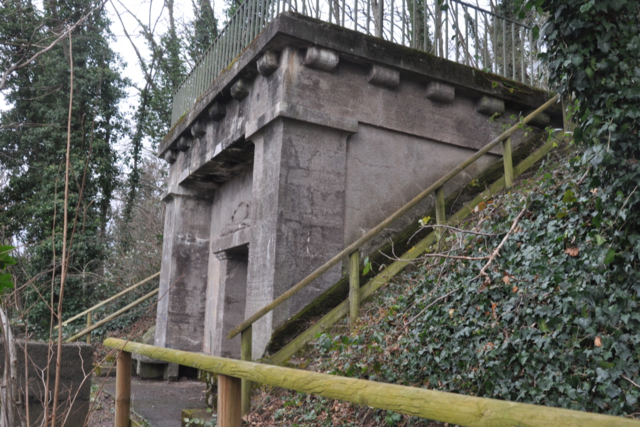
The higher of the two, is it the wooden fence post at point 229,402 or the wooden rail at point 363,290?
the wooden rail at point 363,290

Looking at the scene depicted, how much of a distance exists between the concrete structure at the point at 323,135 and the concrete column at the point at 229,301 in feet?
0.10

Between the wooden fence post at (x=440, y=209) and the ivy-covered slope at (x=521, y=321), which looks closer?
the ivy-covered slope at (x=521, y=321)

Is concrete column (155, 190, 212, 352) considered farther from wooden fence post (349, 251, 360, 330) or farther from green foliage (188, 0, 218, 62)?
green foliage (188, 0, 218, 62)

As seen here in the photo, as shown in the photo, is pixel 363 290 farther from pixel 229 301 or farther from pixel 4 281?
pixel 4 281

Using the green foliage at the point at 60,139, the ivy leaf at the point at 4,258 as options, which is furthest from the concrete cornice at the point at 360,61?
the green foliage at the point at 60,139

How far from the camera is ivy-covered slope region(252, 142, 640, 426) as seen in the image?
300 cm

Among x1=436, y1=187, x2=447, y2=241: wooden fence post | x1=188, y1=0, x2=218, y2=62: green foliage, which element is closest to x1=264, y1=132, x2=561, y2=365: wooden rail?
x1=436, y1=187, x2=447, y2=241: wooden fence post

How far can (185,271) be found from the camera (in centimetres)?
854

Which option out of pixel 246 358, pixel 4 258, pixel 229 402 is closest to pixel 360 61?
pixel 246 358

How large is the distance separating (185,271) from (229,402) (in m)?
6.40

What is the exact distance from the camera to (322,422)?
12.9 ft

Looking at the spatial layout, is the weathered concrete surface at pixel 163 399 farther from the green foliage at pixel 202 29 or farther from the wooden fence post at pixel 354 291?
the green foliage at pixel 202 29

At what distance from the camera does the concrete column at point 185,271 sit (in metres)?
8.48

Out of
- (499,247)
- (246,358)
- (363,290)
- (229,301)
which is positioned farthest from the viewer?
(229,301)
